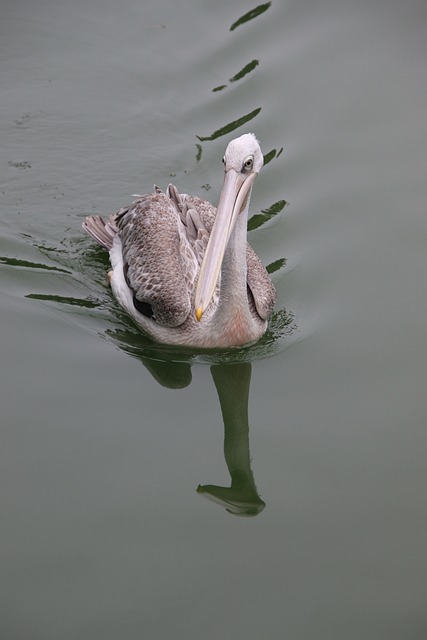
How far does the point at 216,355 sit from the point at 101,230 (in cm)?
202

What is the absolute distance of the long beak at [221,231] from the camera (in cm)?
748

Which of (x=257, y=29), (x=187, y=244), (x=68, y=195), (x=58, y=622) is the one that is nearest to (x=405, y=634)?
(x=58, y=622)

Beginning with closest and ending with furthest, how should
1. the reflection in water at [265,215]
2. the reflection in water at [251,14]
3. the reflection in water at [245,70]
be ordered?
the reflection in water at [265,215]
the reflection in water at [245,70]
the reflection in water at [251,14]

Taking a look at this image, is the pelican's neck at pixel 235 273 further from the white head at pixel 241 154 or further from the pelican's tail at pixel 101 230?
the pelican's tail at pixel 101 230

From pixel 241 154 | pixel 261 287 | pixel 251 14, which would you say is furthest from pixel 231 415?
pixel 251 14

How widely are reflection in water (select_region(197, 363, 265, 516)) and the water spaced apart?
2cm

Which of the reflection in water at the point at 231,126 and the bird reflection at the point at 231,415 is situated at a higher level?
the reflection in water at the point at 231,126

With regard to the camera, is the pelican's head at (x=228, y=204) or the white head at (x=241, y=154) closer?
the pelican's head at (x=228, y=204)

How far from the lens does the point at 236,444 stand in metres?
7.55

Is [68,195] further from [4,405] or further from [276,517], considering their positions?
[276,517]

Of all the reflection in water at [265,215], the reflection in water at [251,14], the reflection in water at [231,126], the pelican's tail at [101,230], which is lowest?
the pelican's tail at [101,230]

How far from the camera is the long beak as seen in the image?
24.5 feet

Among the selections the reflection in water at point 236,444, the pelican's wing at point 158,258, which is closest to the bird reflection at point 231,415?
the reflection in water at point 236,444

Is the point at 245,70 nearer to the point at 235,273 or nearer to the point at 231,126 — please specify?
the point at 231,126
